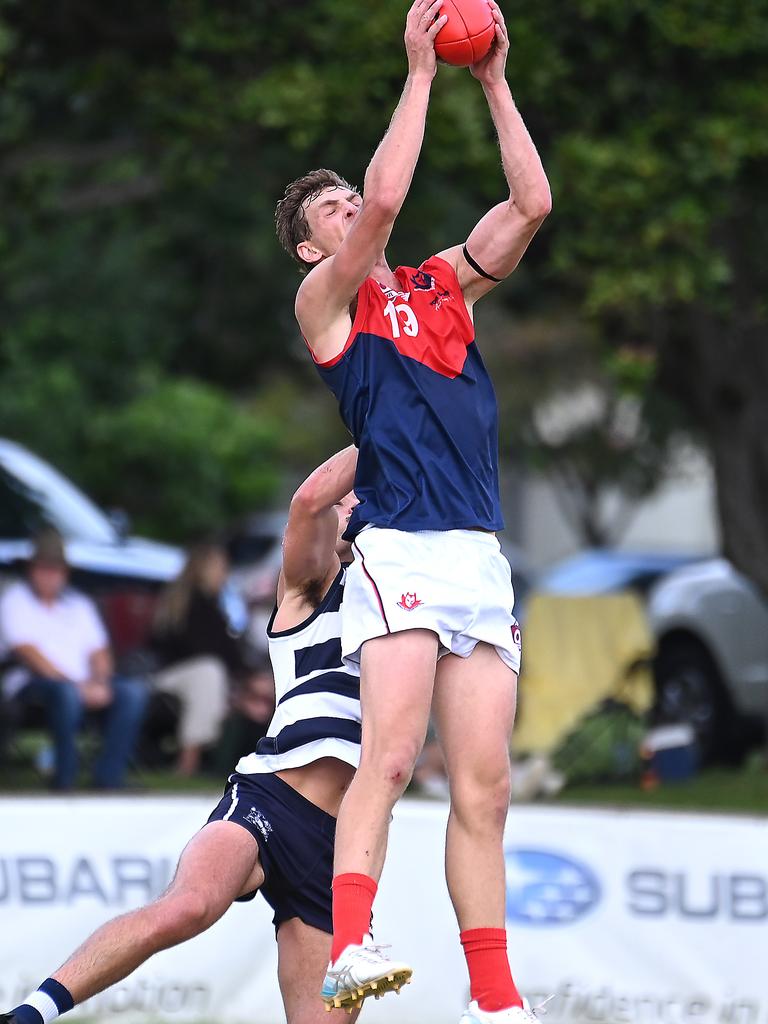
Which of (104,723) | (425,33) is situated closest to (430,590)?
(425,33)

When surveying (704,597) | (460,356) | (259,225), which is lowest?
(460,356)

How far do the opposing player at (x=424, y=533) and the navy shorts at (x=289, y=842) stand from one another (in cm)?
48

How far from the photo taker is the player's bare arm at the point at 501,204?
481 centimetres

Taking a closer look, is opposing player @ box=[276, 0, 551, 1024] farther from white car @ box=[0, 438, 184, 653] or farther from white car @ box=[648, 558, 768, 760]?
white car @ box=[648, 558, 768, 760]

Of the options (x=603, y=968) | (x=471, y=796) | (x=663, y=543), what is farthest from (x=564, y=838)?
(x=663, y=543)

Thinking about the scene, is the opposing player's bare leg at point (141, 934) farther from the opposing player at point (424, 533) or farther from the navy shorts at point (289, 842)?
the opposing player at point (424, 533)

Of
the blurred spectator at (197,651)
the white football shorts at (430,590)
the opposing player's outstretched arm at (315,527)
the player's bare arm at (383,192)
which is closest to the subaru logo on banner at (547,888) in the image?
the opposing player's outstretched arm at (315,527)

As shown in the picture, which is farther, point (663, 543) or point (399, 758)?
point (663, 543)

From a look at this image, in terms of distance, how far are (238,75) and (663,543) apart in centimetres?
3372

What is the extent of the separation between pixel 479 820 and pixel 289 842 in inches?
25.3

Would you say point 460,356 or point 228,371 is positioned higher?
point 228,371

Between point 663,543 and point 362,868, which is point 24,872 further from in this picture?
point 663,543

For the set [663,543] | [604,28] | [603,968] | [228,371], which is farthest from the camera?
[663,543]

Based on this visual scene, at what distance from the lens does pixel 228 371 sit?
29.7 metres
